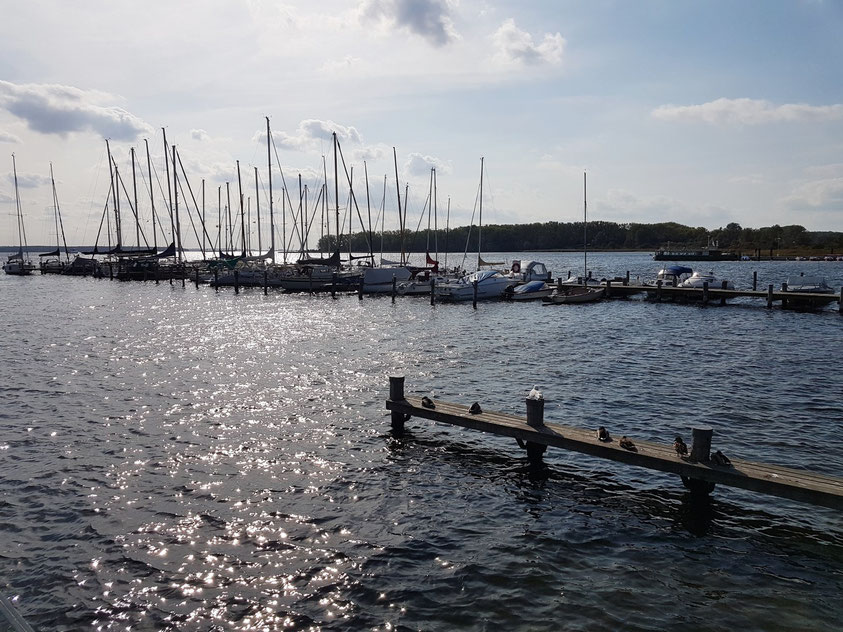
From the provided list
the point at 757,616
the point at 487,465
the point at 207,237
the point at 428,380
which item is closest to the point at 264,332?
the point at 428,380

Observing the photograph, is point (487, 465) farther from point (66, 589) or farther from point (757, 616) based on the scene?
point (66, 589)

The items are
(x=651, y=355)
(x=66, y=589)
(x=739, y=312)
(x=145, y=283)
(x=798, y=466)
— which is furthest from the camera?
(x=145, y=283)

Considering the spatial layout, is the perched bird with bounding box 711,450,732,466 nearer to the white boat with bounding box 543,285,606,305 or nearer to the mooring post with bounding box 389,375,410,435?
the mooring post with bounding box 389,375,410,435

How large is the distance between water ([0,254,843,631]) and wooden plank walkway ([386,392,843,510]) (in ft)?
2.94

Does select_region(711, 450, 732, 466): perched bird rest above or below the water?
above

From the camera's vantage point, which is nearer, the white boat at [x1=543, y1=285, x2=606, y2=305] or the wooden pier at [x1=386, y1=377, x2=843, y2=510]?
the wooden pier at [x1=386, y1=377, x2=843, y2=510]

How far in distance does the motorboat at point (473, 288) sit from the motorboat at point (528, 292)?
0.85 meters

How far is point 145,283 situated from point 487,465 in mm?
78462

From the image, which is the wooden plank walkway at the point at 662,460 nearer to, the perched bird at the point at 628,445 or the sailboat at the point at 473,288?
the perched bird at the point at 628,445

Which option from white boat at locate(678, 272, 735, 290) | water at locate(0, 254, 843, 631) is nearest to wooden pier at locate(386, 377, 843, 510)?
water at locate(0, 254, 843, 631)

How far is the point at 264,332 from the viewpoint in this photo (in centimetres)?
3662

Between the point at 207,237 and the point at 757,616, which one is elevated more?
the point at 207,237

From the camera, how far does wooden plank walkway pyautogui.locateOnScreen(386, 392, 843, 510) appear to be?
9.98 metres

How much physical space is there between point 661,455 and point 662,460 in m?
0.17
